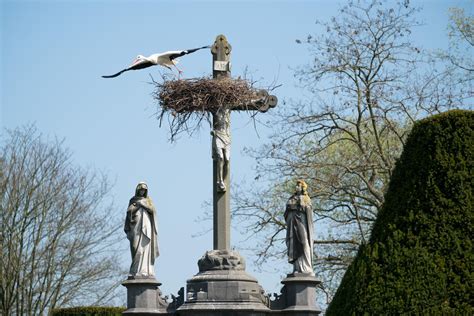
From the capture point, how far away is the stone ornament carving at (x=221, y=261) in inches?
692

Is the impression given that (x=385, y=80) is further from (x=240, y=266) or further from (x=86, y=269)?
Result: (x=86, y=269)

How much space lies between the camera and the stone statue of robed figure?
17828 mm

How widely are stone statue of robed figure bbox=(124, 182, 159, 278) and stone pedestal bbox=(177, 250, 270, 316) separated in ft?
2.72

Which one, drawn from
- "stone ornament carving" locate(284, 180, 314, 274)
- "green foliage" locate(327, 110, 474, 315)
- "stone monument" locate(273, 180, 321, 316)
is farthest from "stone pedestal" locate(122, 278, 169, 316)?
"green foliage" locate(327, 110, 474, 315)

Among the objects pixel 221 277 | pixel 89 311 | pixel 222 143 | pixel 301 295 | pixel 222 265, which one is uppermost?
pixel 222 143

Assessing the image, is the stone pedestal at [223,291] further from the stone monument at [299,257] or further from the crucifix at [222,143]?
the crucifix at [222,143]

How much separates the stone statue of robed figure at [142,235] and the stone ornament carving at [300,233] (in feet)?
7.29

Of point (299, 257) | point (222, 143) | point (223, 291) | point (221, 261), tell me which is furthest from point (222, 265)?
point (222, 143)

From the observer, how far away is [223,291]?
17234 millimetres

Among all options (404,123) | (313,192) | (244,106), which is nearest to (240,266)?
(244,106)

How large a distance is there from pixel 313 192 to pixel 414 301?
11.7 metres

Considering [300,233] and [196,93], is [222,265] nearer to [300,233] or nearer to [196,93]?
[300,233]

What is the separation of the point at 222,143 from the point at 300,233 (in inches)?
82.4

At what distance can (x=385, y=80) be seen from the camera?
23625 millimetres
